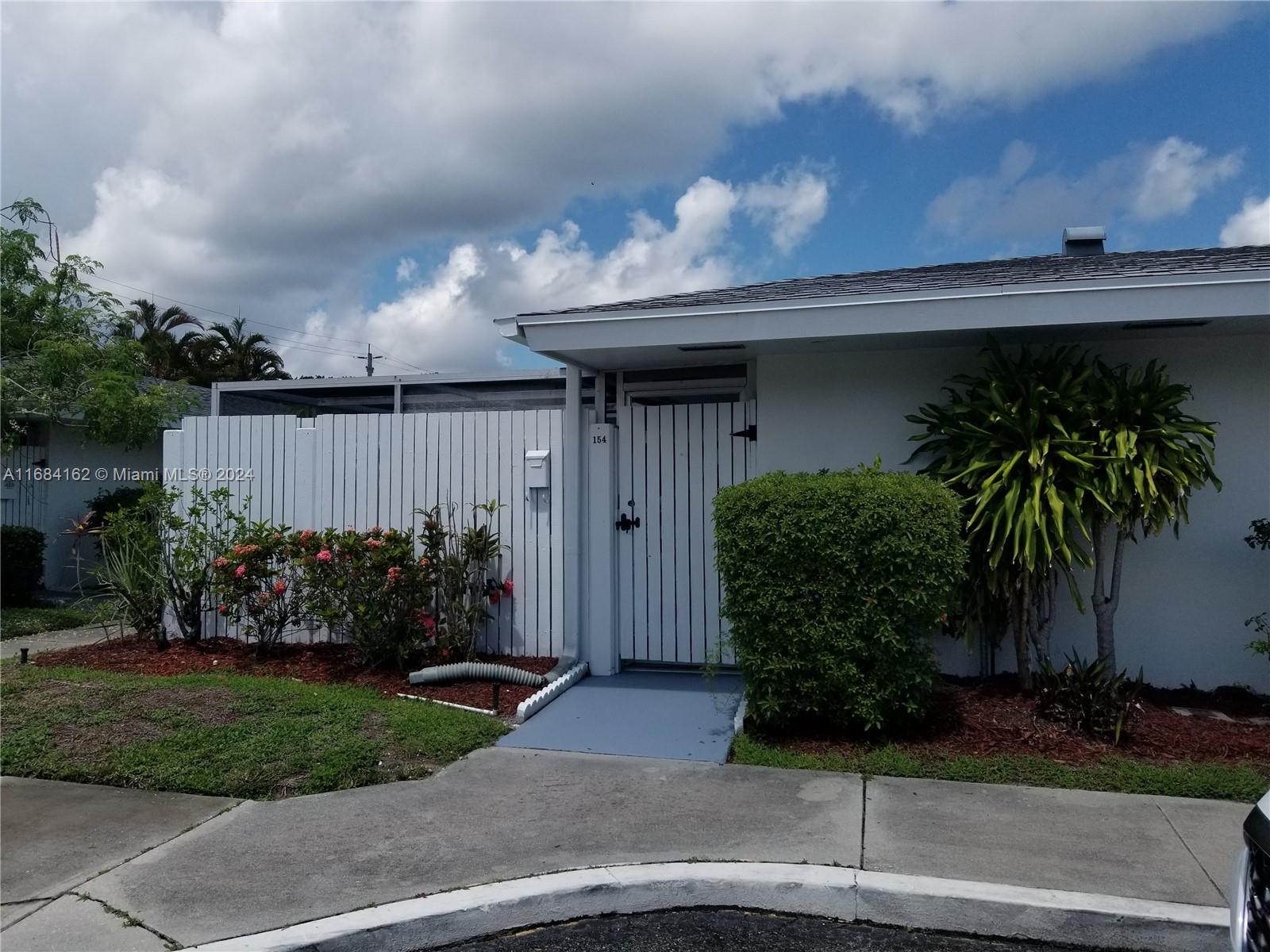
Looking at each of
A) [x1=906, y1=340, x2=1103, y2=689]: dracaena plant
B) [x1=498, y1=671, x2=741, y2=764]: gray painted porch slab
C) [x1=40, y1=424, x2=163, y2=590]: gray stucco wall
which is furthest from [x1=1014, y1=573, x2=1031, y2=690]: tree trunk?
[x1=40, y1=424, x2=163, y2=590]: gray stucco wall

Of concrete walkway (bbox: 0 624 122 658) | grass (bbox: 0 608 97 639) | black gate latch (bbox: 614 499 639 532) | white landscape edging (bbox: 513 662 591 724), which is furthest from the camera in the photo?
grass (bbox: 0 608 97 639)

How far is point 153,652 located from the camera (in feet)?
Result: 28.5

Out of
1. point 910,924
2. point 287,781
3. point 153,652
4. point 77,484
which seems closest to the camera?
point 910,924

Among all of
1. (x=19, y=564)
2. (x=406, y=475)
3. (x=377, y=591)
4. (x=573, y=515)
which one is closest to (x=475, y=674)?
(x=377, y=591)

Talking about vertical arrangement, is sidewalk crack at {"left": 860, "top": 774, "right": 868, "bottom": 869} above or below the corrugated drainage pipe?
below

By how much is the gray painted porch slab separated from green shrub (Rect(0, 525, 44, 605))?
8.84 metres

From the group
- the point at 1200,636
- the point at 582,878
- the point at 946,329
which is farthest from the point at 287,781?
the point at 1200,636

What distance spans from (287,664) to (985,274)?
671 centimetres

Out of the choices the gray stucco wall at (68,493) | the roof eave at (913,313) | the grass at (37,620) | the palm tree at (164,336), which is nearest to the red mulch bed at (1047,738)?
the roof eave at (913,313)

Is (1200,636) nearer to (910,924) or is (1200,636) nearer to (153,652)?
(910,924)

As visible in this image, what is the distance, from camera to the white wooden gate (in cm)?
796

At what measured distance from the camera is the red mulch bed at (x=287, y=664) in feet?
24.3

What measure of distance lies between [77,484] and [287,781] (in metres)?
11.6

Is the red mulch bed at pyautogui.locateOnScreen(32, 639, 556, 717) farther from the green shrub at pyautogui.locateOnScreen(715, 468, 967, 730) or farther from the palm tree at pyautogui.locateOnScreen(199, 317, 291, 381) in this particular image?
the palm tree at pyautogui.locateOnScreen(199, 317, 291, 381)
